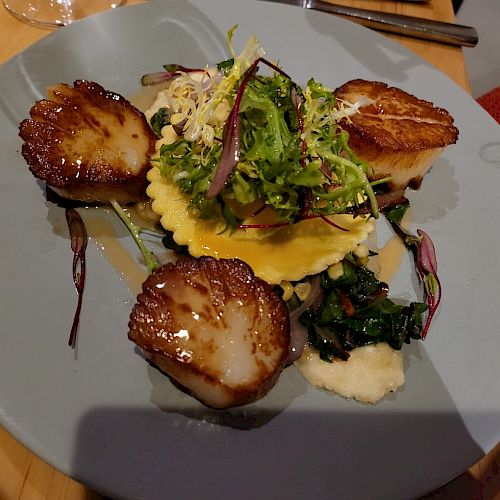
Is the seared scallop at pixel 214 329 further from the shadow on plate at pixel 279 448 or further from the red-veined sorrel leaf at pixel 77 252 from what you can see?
the red-veined sorrel leaf at pixel 77 252

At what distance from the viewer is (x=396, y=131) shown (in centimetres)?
318

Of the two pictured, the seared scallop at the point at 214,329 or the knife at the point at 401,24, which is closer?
the seared scallop at the point at 214,329

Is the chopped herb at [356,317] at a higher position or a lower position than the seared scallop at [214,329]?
lower

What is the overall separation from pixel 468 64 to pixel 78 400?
252 inches

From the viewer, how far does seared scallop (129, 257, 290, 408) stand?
2.22m

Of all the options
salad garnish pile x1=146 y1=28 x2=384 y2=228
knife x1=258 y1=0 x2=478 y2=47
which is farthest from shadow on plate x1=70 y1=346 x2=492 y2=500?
knife x1=258 y1=0 x2=478 y2=47

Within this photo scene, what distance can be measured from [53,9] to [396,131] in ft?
9.87

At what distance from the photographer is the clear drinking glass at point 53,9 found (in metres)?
4.07

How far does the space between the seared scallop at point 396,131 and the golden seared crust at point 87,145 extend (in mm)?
1289

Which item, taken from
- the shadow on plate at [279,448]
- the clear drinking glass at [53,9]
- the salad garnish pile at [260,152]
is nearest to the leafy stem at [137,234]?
the salad garnish pile at [260,152]

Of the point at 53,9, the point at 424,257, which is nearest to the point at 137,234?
the point at 424,257

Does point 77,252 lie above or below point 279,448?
above

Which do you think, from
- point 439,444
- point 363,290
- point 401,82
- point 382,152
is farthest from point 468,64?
point 439,444

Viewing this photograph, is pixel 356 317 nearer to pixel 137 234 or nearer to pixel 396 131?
pixel 396 131
